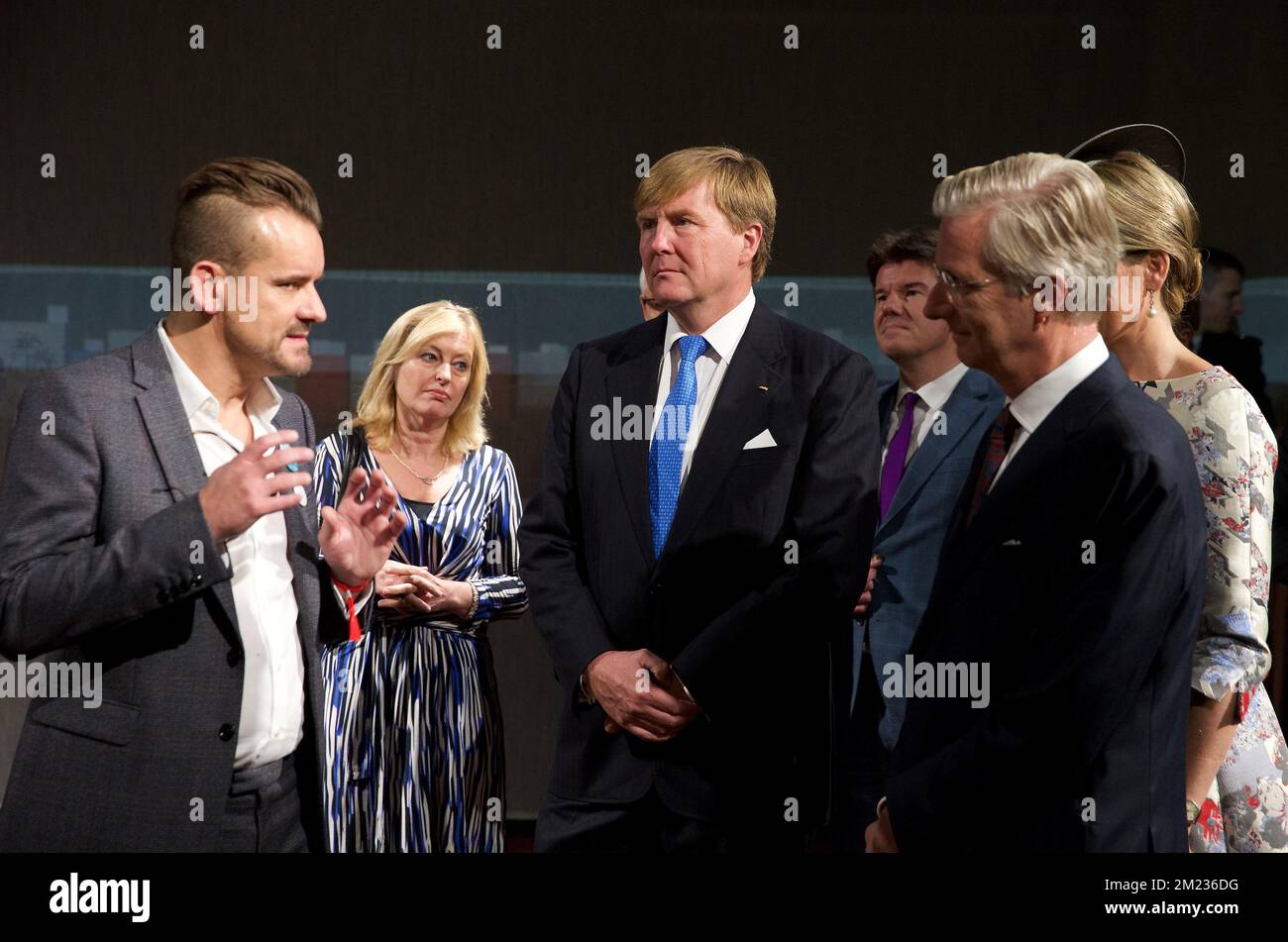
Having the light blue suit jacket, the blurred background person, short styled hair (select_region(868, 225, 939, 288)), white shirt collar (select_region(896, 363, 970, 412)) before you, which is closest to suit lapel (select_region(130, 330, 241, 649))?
the light blue suit jacket

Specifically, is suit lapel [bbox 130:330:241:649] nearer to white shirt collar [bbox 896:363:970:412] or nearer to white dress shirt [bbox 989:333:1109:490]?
white dress shirt [bbox 989:333:1109:490]

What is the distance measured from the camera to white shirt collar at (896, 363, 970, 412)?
2926 millimetres

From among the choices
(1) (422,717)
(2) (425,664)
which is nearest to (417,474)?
(2) (425,664)

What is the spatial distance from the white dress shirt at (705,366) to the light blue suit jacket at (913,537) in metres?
0.57

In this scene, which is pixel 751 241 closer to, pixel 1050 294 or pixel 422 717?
pixel 1050 294

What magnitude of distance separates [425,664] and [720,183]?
1.41m

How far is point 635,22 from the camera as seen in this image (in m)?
3.97

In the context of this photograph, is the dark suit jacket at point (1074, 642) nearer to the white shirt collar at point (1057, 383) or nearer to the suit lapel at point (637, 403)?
the white shirt collar at point (1057, 383)

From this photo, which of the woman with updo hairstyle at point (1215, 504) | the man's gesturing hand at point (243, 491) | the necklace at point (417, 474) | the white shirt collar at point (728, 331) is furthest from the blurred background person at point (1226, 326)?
the man's gesturing hand at point (243, 491)
